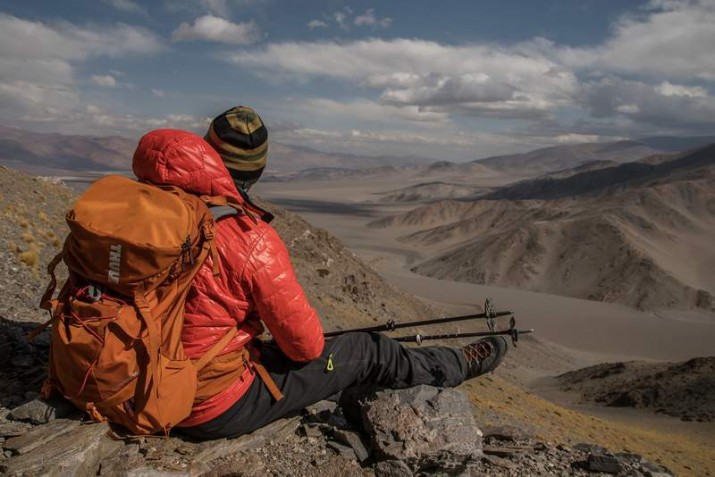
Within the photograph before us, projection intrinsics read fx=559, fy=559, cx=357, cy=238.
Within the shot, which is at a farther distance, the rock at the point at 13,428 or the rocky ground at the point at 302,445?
the rock at the point at 13,428

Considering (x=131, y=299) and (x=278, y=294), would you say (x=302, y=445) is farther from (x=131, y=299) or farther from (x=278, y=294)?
(x=131, y=299)

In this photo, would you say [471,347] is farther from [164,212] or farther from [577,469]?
[164,212]

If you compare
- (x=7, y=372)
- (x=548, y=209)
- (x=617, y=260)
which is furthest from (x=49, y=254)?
(x=548, y=209)

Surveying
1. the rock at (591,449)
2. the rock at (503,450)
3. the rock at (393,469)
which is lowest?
the rock at (591,449)

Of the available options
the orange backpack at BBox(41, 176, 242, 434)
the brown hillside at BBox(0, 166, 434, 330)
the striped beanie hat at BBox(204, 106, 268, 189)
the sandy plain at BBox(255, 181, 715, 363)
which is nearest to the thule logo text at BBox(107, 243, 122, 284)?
the orange backpack at BBox(41, 176, 242, 434)

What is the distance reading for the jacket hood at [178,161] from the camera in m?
3.12

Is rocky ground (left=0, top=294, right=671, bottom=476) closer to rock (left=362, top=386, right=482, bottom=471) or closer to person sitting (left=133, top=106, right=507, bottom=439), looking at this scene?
rock (left=362, top=386, right=482, bottom=471)

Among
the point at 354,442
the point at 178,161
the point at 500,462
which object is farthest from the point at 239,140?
the point at 500,462

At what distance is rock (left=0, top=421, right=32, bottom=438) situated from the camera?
11.9ft

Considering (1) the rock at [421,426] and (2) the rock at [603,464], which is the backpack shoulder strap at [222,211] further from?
(2) the rock at [603,464]

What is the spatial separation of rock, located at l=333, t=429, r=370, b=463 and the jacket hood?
7.60 ft

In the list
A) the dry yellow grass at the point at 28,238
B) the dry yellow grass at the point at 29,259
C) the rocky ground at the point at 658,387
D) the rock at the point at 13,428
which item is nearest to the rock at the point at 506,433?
the rock at the point at 13,428

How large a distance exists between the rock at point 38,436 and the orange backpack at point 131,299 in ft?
0.95

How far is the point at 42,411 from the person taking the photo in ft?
12.1
